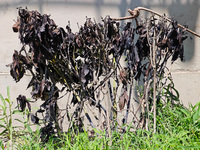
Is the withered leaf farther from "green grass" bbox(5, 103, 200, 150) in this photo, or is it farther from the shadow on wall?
the shadow on wall

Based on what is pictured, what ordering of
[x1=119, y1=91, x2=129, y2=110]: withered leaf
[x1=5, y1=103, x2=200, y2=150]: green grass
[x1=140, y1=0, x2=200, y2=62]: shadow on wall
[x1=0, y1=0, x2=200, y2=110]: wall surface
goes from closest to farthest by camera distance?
[x1=5, y1=103, x2=200, y2=150]: green grass → [x1=119, y1=91, x2=129, y2=110]: withered leaf → [x1=0, y1=0, x2=200, y2=110]: wall surface → [x1=140, y1=0, x2=200, y2=62]: shadow on wall

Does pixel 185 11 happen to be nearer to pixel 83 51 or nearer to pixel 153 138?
pixel 83 51

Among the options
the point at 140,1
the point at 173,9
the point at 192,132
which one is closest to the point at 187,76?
the point at 173,9

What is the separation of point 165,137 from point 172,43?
0.93m

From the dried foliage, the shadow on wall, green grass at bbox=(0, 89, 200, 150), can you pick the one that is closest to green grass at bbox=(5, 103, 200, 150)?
green grass at bbox=(0, 89, 200, 150)

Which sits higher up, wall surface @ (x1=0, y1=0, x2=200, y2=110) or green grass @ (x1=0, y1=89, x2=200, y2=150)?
wall surface @ (x1=0, y1=0, x2=200, y2=110)

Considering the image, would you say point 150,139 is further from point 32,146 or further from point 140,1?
point 140,1

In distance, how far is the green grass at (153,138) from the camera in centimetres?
295

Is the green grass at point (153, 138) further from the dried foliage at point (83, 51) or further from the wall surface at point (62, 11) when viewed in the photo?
the wall surface at point (62, 11)

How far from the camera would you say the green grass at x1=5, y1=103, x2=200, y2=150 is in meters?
2.95

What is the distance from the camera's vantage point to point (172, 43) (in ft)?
10.2

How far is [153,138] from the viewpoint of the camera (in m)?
3.06

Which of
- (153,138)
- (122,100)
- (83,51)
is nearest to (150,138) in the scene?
(153,138)

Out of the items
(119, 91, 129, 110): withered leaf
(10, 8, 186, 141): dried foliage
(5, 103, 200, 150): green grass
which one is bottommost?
(5, 103, 200, 150): green grass
